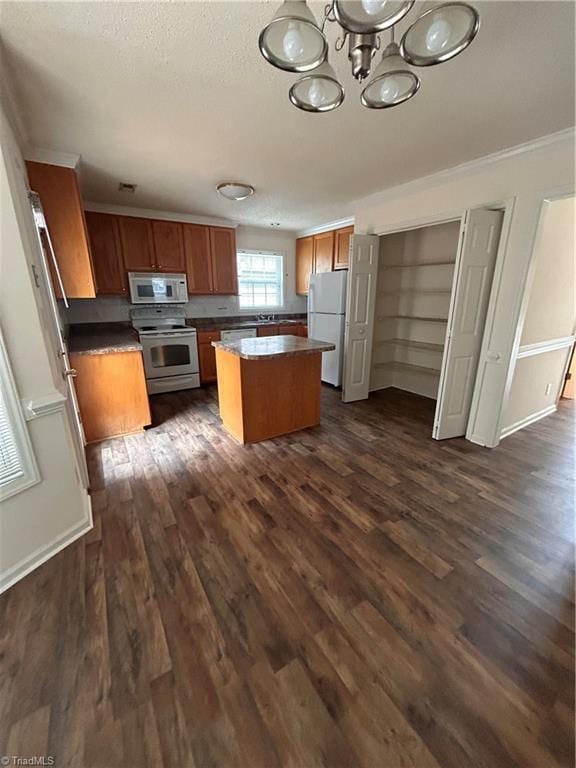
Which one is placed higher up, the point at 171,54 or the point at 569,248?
the point at 171,54

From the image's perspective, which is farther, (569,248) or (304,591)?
(569,248)

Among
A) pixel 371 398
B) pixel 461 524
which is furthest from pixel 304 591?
pixel 371 398

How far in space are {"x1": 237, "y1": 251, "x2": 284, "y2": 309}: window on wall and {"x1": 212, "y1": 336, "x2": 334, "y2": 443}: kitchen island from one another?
8.25 feet

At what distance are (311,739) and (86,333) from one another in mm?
4561

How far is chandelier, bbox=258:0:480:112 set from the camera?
3.24 ft

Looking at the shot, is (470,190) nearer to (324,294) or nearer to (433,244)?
(433,244)

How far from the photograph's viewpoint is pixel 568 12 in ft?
3.99

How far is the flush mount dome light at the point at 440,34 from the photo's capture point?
1.04 meters

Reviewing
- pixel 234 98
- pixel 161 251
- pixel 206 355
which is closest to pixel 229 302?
pixel 206 355

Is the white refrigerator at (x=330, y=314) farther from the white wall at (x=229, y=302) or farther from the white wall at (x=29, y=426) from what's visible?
the white wall at (x=29, y=426)

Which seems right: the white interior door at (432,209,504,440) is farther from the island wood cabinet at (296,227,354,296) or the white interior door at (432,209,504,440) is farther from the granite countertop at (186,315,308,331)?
the granite countertop at (186,315,308,331)

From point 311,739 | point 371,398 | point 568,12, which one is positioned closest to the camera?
point 311,739

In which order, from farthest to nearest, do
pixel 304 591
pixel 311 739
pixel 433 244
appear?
pixel 433 244
pixel 304 591
pixel 311 739

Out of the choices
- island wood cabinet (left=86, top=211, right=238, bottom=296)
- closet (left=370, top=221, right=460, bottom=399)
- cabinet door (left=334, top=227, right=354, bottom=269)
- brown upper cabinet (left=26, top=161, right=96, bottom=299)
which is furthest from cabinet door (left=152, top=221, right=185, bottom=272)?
closet (left=370, top=221, right=460, bottom=399)
